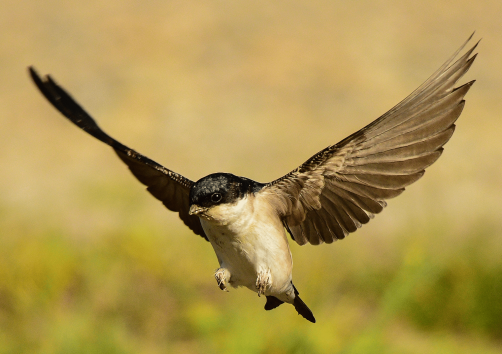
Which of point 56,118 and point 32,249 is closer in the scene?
point 32,249

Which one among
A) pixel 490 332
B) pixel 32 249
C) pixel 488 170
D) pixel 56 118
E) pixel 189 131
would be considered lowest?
pixel 490 332

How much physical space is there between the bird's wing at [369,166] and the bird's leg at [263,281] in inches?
12.3

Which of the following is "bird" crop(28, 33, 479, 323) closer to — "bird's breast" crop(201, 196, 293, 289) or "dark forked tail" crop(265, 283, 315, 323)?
"bird's breast" crop(201, 196, 293, 289)

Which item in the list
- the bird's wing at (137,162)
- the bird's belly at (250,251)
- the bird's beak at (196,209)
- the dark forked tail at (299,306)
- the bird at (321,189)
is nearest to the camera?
the bird's beak at (196,209)

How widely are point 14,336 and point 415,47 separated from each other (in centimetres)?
906

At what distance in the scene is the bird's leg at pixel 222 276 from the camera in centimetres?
262

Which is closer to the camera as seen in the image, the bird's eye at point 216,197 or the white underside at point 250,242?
the bird's eye at point 216,197

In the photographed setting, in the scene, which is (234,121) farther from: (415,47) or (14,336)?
(14,336)

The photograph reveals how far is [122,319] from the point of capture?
563cm

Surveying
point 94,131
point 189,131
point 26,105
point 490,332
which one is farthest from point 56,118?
point 94,131

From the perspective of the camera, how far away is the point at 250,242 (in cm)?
267

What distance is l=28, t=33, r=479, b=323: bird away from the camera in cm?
254

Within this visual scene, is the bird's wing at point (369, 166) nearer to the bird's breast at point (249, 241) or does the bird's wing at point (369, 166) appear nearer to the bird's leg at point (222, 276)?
the bird's breast at point (249, 241)

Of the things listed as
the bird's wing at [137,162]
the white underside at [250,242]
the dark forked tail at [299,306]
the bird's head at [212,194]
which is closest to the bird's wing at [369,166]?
the white underside at [250,242]
